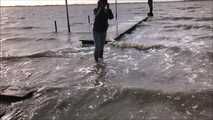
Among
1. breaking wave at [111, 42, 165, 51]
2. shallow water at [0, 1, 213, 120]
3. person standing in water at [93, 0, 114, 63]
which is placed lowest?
shallow water at [0, 1, 213, 120]

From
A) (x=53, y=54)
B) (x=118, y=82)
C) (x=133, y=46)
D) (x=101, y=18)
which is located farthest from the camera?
(x=133, y=46)

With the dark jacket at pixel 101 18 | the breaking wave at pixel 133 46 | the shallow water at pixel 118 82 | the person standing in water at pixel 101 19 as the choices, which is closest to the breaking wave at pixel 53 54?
the shallow water at pixel 118 82

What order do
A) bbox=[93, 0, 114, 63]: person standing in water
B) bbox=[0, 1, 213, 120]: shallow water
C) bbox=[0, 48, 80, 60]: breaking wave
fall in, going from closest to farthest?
bbox=[0, 1, 213, 120]: shallow water < bbox=[93, 0, 114, 63]: person standing in water < bbox=[0, 48, 80, 60]: breaking wave

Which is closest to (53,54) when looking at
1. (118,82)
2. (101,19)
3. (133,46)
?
(133,46)

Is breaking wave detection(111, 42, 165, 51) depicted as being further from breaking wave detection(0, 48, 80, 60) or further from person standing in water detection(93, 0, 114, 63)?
person standing in water detection(93, 0, 114, 63)

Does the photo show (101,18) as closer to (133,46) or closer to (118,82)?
(118,82)

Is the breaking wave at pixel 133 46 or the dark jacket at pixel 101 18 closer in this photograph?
the dark jacket at pixel 101 18

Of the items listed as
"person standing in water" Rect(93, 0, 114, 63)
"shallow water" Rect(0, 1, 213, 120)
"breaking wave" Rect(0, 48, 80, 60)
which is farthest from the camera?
"breaking wave" Rect(0, 48, 80, 60)

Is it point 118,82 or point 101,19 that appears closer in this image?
point 118,82

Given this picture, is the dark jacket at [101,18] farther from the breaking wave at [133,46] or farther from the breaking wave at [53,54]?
the breaking wave at [133,46]

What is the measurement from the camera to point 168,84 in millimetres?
7574

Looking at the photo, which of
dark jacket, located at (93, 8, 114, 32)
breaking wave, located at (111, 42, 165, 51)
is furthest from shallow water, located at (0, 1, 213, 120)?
dark jacket, located at (93, 8, 114, 32)

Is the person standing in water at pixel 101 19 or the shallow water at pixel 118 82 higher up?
the person standing in water at pixel 101 19

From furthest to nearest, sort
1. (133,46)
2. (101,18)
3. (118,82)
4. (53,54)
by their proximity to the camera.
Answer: (133,46)
(53,54)
(101,18)
(118,82)
